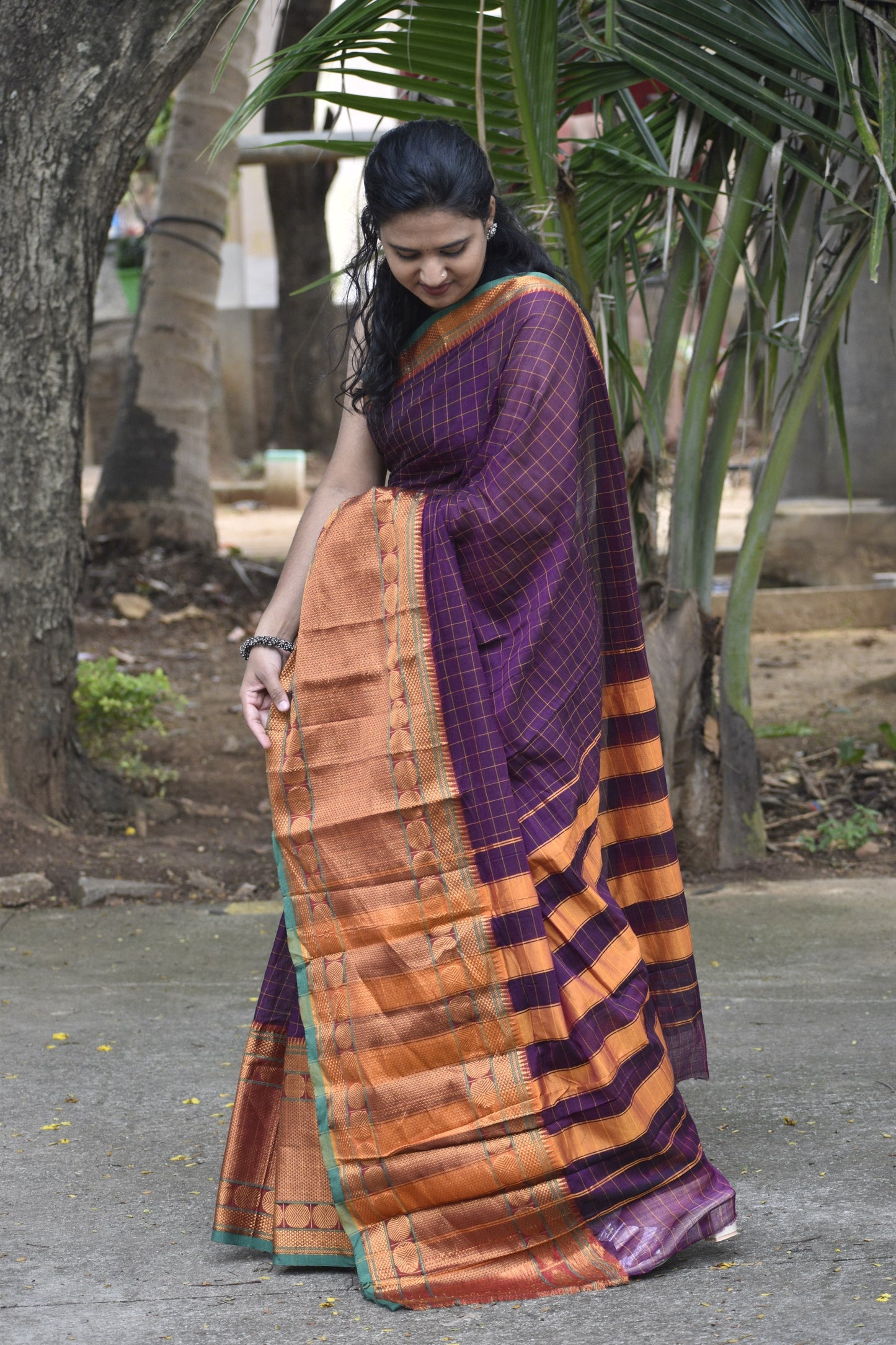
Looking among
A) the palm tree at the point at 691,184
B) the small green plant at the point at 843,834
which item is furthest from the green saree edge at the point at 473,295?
the small green plant at the point at 843,834

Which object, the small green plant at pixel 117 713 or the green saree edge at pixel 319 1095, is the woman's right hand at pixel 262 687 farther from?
the small green plant at pixel 117 713

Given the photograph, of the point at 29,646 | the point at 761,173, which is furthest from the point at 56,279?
the point at 761,173

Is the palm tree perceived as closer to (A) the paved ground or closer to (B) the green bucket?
(A) the paved ground

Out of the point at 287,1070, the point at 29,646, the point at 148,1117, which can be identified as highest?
the point at 29,646

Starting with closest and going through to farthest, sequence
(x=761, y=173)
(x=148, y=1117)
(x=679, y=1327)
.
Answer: (x=679, y=1327) → (x=148, y=1117) → (x=761, y=173)

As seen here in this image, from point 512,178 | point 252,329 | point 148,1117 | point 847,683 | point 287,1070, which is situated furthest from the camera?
point 252,329

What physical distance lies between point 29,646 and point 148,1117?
178 cm

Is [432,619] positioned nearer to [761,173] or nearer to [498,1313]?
[498,1313]

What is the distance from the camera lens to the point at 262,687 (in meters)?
2.18

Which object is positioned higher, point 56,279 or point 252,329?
point 252,329

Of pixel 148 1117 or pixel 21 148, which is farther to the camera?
pixel 21 148

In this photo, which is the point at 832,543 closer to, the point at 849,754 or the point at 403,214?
the point at 849,754

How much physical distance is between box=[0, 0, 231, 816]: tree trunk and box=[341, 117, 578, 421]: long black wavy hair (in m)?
1.81

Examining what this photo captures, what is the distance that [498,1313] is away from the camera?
1967 millimetres
